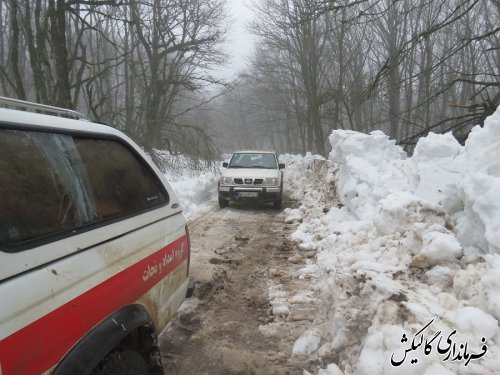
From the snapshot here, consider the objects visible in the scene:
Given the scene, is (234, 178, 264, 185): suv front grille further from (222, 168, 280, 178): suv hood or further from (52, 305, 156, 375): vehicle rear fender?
(52, 305, 156, 375): vehicle rear fender

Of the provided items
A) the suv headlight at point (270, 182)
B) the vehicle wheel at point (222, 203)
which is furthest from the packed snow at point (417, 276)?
the vehicle wheel at point (222, 203)

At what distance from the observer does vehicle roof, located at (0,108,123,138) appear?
1.77m

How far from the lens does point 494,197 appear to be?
12.1 feet

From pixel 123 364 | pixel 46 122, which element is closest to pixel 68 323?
pixel 123 364

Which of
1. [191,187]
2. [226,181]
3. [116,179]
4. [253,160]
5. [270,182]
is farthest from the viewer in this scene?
[191,187]

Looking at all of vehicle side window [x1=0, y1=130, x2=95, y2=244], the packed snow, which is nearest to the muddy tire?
the packed snow

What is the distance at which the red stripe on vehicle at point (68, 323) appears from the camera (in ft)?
4.47

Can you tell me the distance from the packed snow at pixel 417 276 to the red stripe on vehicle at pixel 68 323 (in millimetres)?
1604

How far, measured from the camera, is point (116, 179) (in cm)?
246

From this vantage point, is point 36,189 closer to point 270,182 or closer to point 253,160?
point 270,182

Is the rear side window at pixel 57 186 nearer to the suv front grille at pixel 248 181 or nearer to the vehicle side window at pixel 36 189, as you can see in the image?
the vehicle side window at pixel 36 189

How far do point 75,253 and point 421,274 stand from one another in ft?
10.1

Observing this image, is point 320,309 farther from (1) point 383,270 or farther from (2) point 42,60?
(2) point 42,60

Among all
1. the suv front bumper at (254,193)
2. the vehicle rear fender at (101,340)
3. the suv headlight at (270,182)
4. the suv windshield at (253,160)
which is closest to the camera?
the vehicle rear fender at (101,340)
